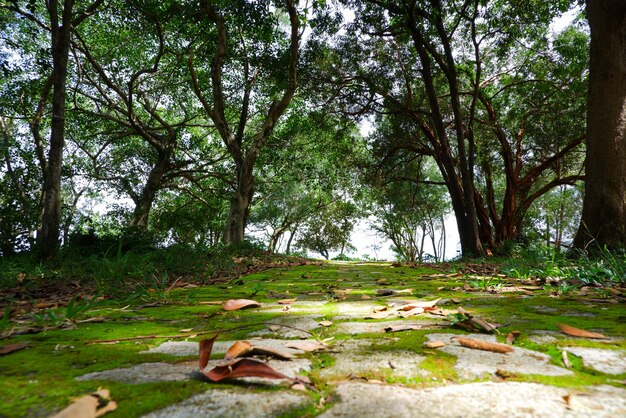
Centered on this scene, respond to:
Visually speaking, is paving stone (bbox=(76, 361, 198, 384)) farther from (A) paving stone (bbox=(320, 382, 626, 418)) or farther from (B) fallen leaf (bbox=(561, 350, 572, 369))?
(B) fallen leaf (bbox=(561, 350, 572, 369))

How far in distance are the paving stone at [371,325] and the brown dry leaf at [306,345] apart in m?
0.25

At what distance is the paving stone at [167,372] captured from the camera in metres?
0.93

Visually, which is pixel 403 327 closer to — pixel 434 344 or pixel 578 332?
pixel 434 344

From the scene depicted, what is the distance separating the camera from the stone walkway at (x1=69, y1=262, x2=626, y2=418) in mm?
753

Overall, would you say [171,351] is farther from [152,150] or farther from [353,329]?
[152,150]

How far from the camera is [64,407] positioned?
769mm

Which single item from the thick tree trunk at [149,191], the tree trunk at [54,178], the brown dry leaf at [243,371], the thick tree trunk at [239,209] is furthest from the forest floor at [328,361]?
the thick tree trunk at [149,191]

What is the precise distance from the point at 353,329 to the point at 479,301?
109 cm

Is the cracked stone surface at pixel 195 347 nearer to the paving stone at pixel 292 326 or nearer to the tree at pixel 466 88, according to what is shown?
the paving stone at pixel 292 326

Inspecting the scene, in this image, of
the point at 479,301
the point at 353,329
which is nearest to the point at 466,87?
the point at 479,301

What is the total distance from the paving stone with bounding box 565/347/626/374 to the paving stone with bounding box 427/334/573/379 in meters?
0.11

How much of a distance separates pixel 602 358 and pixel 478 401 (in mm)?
616

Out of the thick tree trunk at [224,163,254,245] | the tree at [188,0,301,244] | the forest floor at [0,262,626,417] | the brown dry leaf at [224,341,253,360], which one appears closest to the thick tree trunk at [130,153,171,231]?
the tree at [188,0,301,244]

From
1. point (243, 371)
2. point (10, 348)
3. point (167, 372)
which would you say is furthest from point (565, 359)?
point (10, 348)
